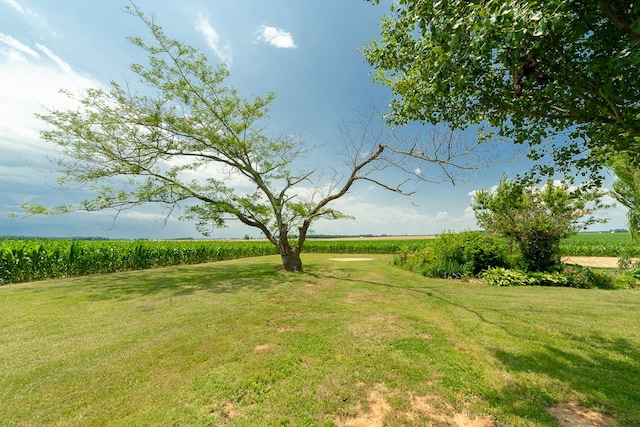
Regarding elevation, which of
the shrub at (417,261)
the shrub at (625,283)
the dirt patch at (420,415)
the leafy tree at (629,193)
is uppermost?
the leafy tree at (629,193)

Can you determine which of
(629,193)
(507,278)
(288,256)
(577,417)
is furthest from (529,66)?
(629,193)

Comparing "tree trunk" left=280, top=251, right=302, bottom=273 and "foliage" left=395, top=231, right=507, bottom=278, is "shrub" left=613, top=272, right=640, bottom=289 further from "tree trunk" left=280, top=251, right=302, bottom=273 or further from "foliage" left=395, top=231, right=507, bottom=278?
"tree trunk" left=280, top=251, right=302, bottom=273

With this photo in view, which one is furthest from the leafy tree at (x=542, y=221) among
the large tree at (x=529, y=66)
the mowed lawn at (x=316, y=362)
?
the large tree at (x=529, y=66)

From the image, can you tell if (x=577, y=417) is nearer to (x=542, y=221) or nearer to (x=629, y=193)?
(x=542, y=221)

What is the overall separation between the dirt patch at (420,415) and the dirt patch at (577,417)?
0.79 meters

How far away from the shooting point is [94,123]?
38.8ft

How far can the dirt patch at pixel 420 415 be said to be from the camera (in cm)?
264

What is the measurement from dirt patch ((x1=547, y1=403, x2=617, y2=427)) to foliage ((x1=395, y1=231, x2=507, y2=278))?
9.82 m

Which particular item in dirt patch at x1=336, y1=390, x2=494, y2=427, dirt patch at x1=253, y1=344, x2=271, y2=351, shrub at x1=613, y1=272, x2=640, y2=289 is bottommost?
shrub at x1=613, y1=272, x2=640, y2=289

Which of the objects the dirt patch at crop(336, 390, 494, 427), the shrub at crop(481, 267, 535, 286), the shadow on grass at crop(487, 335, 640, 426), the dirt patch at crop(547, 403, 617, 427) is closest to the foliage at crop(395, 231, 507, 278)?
the shrub at crop(481, 267, 535, 286)

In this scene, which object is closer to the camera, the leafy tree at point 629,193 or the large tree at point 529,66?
the large tree at point 529,66

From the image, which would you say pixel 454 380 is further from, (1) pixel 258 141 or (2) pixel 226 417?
(1) pixel 258 141

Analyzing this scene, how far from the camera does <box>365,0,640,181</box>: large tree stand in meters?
2.68

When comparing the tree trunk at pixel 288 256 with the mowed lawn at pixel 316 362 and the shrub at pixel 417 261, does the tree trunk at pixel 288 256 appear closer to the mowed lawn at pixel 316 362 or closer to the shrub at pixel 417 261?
the mowed lawn at pixel 316 362
